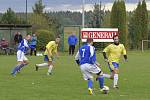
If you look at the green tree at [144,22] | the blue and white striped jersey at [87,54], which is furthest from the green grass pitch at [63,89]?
the green tree at [144,22]

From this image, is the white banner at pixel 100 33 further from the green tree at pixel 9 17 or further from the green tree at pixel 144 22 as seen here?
the green tree at pixel 9 17

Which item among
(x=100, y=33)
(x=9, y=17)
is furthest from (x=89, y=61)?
(x=9, y=17)

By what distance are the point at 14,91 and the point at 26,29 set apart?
108ft

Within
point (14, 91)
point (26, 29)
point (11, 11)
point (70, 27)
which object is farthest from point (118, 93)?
point (11, 11)

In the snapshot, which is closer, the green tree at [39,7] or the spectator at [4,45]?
the spectator at [4,45]

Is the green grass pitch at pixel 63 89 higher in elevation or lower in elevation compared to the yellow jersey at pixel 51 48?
lower

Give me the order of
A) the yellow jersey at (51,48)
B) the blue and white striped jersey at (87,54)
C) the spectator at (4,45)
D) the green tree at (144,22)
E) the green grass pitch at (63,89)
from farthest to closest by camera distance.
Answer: the green tree at (144,22), the spectator at (4,45), the yellow jersey at (51,48), the blue and white striped jersey at (87,54), the green grass pitch at (63,89)

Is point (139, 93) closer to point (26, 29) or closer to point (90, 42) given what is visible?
point (90, 42)

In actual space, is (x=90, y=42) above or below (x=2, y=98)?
above

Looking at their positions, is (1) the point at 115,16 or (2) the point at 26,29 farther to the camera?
(1) the point at 115,16

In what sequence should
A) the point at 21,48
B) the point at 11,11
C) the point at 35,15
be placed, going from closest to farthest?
the point at 21,48, the point at 11,11, the point at 35,15

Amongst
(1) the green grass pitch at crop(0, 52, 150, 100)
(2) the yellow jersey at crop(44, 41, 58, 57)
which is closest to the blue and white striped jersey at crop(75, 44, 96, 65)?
(1) the green grass pitch at crop(0, 52, 150, 100)

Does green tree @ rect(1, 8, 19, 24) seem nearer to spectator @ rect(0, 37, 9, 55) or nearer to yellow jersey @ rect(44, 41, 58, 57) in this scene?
spectator @ rect(0, 37, 9, 55)

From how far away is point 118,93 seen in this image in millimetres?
16484
